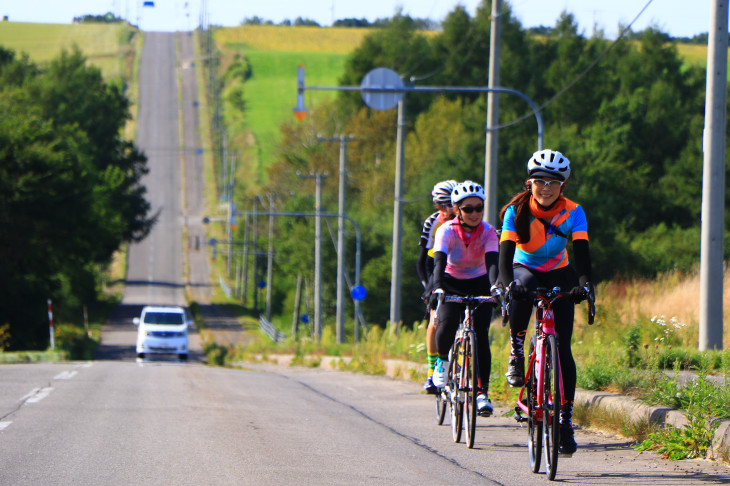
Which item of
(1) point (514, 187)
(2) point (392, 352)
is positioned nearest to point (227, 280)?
(1) point (514, 187)

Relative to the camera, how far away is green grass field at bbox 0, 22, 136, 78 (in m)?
138

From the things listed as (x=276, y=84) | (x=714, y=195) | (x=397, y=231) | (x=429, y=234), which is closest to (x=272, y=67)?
(x=276, y=84)

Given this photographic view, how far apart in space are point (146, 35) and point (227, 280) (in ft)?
277

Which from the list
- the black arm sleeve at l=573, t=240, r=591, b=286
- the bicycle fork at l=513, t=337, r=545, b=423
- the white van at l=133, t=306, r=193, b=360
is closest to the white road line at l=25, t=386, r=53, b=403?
the bicycle fork at l=513, t=337, r=545, b=423

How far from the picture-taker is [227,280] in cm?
9544

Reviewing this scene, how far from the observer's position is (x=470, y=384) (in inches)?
331

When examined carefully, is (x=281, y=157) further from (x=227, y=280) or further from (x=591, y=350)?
(x=591, y=350)

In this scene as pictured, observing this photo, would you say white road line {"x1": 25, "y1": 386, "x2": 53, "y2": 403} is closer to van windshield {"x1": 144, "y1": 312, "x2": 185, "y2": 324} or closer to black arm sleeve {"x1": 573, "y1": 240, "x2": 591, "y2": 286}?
black arm sleeve {"x1": 573, "y1": 240, "x2": 591, "y2": 286}

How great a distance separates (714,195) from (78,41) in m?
155

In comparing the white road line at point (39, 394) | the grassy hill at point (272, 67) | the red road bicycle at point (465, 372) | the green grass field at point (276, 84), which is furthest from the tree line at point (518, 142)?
the red road bicycle at point (465, 372)

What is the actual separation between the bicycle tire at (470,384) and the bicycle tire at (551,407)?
3.91 feet

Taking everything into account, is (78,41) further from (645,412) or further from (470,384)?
(645,412)

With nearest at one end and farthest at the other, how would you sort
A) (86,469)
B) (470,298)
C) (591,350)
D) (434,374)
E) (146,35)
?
(86,469) < (470,298) < (434,374) < (591,350) < (146,35)

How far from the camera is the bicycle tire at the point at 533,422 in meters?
6.98
